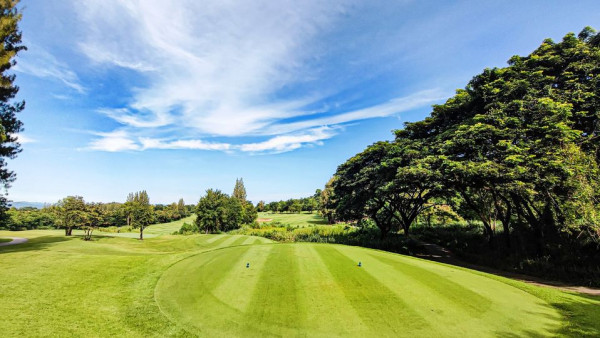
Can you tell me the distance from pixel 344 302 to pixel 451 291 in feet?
13.3

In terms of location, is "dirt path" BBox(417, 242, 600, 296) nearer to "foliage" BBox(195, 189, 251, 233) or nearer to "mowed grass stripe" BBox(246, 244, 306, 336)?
"mowed grass stripe" BBox(246, 244, 306, 336)

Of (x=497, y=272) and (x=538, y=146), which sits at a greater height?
(x=538, y=146)

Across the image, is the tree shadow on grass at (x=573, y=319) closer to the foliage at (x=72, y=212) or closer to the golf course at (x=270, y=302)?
the golf course at (x=270, y=302)

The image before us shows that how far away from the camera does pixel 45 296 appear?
7434 millimetres

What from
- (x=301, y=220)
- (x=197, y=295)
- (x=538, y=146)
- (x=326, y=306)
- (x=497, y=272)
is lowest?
(x=301, y=220)

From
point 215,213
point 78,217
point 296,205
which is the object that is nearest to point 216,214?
point 215,213

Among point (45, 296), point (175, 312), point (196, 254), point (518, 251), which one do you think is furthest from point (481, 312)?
point (518, 251)

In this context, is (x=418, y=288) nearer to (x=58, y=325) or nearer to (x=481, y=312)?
(x=481, y=312)

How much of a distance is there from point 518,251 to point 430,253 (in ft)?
22.4

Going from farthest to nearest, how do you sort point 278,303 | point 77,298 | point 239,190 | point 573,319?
1. point 239,190
2. point 278,303
3. point 77,298
4. point 573,319

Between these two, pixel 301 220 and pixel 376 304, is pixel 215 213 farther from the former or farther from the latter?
pixel 376 304

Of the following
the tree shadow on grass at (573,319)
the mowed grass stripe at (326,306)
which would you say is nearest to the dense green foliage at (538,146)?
Answer: the tree shadow on grass at (573,319)

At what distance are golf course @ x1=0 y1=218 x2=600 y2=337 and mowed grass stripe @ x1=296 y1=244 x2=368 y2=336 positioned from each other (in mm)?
31

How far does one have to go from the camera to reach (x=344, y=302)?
797cm
